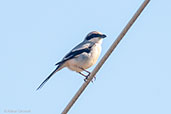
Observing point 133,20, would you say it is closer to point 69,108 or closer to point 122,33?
point 122,33

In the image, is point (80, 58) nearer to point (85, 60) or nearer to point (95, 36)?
point (85, 60)

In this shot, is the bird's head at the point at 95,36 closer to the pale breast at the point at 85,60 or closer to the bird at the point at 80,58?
the bird at the point at 80,58

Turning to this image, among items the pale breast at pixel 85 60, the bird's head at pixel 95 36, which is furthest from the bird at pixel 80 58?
the bird's head at pixel 95 36

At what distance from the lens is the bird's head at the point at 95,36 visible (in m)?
8.67

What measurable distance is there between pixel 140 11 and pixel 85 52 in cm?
372

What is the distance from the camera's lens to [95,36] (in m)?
8.80

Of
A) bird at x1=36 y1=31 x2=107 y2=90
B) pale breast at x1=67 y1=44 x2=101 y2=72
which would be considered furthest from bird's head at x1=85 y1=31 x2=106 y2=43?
pale breast at x1=67 y1=44 x2=101 y2=72

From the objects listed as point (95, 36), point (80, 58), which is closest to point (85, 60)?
point (80, 58)

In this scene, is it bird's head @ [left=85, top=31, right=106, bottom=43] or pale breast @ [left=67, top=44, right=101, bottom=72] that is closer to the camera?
pale breast @ [left=67, top=44, right=101, bottom=72]

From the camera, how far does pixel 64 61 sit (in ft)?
27.0

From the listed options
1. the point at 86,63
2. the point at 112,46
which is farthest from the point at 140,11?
the point at 86,63

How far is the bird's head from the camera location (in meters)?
8.67

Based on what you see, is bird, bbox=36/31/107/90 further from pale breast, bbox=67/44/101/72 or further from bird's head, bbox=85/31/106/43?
bird's head, bbox=85/31/106/43

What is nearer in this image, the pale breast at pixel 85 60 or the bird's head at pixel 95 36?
the pale breast at pixel 85 60
